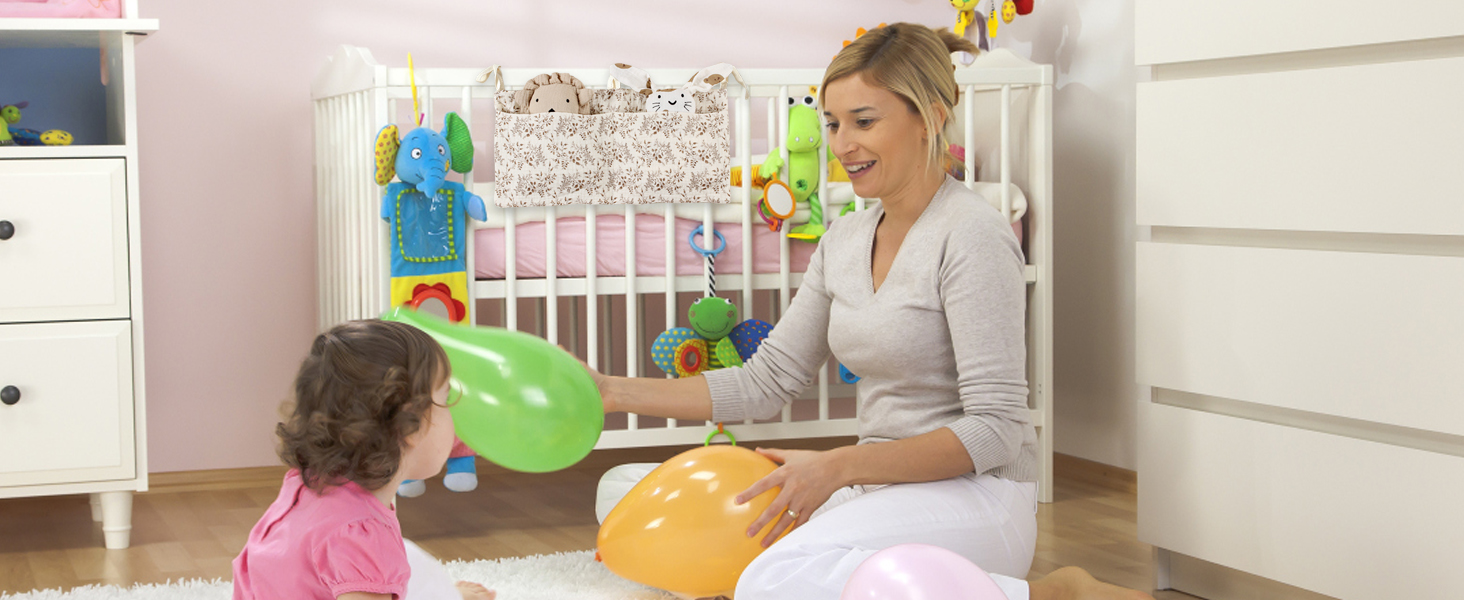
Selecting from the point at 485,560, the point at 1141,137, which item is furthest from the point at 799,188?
the point at 485,560

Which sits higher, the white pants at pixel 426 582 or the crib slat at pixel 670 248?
the crib slat at pixel 670 248

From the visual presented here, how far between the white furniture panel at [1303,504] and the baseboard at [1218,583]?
49 millimetres

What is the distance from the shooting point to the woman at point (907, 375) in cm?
142

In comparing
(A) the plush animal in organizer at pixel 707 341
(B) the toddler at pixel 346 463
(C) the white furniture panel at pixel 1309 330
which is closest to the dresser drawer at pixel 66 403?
(A) the plush animal in organizer at pixel 707 341

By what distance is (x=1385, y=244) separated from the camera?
60.1 inches

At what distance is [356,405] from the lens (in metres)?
1.06

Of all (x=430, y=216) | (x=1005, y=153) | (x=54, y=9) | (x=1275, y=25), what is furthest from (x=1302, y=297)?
(x=54, y=9)

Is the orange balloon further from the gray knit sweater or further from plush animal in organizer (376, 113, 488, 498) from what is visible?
plush animal in organizer (376, 113, 488, 498)

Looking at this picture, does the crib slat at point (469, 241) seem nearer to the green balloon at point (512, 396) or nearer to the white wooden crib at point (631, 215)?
the white wooden crib at point (631, 215)

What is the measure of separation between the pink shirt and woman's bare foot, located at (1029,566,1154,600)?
715 mm

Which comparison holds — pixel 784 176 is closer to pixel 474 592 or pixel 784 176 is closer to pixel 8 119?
pixel 474 592

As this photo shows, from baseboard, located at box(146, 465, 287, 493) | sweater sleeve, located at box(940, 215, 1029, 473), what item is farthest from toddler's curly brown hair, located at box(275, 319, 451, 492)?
baseboard, located at box(146, 465, 287, 493)

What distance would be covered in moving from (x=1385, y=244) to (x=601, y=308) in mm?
1895

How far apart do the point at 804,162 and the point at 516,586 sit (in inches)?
38.2
